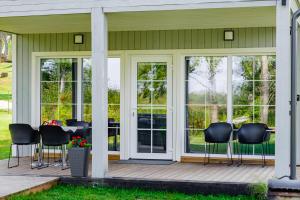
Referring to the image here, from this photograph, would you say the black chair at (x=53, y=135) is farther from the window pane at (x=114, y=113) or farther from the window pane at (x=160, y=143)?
the window pane at (x=160, y=143)

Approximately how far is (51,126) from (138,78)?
2.16m

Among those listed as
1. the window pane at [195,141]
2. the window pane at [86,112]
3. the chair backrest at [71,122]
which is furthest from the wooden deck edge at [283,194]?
the window pane at [86,112]

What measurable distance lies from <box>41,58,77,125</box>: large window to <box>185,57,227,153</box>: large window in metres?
2.19

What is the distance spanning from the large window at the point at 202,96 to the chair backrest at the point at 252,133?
0.52 meters

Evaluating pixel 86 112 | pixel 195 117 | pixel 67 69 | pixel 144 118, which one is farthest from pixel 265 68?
pixel 67 69

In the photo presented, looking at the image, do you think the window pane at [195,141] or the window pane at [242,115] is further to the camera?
the window pane at [195,141]

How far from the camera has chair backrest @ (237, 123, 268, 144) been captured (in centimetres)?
934

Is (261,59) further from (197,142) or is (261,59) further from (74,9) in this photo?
(74,9)

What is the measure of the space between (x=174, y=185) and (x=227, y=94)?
2.73 meters

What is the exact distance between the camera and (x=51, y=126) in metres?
8.77

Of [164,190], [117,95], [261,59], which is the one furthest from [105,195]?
[261,59]

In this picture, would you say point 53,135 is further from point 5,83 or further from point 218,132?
point 5,83

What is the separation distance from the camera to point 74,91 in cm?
1062

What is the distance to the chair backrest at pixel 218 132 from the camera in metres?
9.48
